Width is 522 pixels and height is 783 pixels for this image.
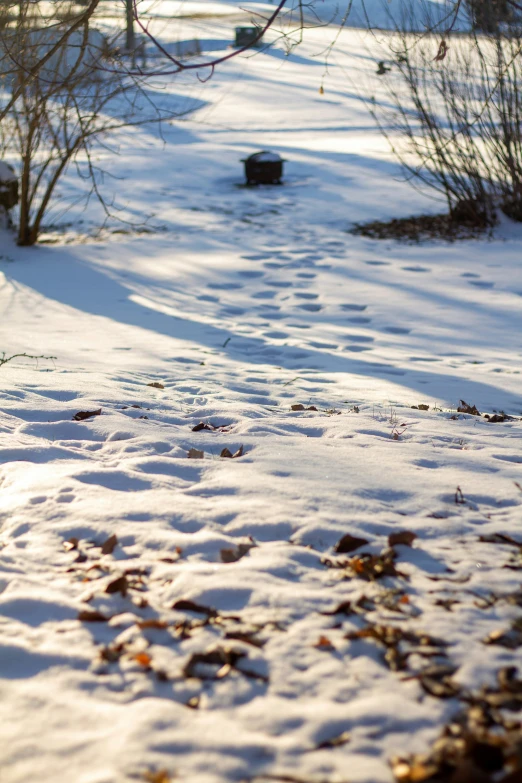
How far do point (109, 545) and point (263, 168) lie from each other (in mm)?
10936

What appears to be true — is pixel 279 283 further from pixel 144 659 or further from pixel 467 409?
pixel 144 659

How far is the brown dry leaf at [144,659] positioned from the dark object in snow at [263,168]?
37.2 ft

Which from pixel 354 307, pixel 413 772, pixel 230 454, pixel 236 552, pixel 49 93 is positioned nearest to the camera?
pixel 413 772

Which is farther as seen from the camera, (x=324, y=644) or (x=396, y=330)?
(x=396, y=330)

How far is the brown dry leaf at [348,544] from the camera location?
2.45 m

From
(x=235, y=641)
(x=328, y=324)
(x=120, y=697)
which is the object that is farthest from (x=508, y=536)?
(x=328, y=324)

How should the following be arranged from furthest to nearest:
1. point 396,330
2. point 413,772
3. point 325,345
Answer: point 396,330, point 325,345, point 413,772

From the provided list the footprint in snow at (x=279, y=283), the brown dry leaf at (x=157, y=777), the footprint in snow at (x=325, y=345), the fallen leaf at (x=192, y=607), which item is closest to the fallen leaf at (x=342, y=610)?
the fallen leaf at (x=192, y=607)

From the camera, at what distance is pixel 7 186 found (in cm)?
916

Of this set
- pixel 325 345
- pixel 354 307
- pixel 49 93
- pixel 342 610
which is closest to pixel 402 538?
pixel 342 610

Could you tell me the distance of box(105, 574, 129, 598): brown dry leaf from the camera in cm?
223

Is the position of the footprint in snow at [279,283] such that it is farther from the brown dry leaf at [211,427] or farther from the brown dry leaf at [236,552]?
the brown dry leaf at [236,552]

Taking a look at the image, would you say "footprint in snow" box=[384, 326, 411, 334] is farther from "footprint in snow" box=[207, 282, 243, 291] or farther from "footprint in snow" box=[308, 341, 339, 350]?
"footprint in snow" box=[207, 282, 243, 291]

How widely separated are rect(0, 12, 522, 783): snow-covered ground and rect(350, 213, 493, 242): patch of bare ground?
8.99 ft
